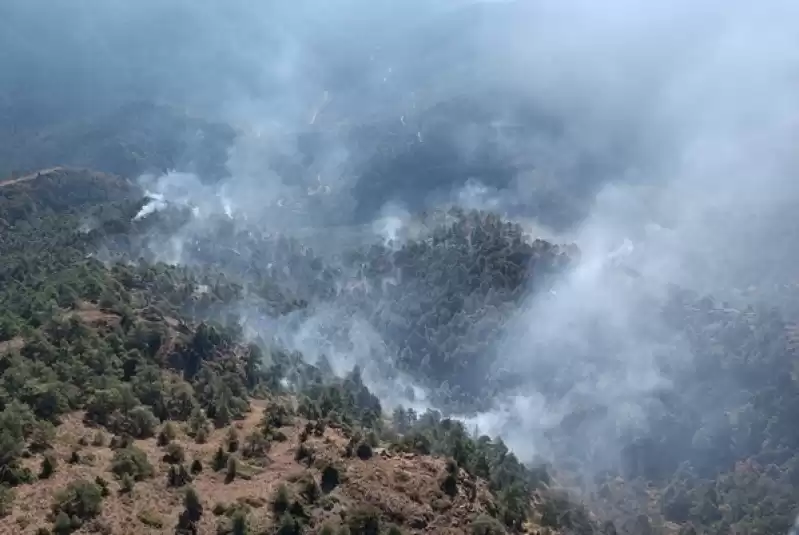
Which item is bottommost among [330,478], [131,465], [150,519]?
[150,519]

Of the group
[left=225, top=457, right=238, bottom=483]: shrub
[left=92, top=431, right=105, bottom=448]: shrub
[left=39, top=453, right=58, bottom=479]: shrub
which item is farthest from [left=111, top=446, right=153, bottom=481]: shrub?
[left=225, top=457, right=238, bottom=483]: shrub

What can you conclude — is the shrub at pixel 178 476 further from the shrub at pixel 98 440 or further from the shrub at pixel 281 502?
the shrub at pixel 98 440

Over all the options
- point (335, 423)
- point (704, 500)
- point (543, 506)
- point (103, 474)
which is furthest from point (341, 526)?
point (704, 500)

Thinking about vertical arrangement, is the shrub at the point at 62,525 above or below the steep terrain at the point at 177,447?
below

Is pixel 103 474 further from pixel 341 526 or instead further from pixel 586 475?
pixel 586 475

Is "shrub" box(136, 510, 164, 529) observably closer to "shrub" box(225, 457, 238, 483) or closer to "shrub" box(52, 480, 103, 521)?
"shrub" box(52, 480, 103, 521)

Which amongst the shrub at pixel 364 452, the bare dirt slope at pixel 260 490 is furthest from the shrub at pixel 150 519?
the shrub at pixel 364 452

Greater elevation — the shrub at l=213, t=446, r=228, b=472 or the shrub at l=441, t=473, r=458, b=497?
the shrub at l=441, t=473, r=458, b=497

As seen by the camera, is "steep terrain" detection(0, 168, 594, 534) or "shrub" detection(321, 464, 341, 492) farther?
"shrub" detection(321, 464, 341, 492)

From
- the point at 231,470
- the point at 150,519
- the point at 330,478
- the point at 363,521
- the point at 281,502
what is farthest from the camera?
the point at 231,470

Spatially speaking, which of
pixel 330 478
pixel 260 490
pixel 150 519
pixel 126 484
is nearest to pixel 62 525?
pixel 150 519

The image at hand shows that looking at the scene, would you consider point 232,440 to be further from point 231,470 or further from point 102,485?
point 102,485
